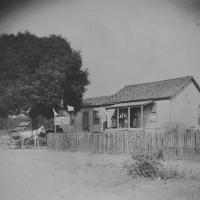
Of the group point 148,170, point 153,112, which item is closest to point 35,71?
point 153,112

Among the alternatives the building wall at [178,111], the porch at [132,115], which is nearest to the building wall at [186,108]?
the building wall at [178,111]

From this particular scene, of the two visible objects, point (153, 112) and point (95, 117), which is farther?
point (95, 117)

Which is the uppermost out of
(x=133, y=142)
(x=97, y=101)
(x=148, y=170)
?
(x=97, y=101)

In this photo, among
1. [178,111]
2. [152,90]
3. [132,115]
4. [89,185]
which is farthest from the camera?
[132,115]

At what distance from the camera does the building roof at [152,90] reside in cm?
2592

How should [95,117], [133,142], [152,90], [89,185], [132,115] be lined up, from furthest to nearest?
[95,117], [132,115], [152,90], [133,142], [89,185]

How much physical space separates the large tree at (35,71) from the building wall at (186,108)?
28.9ft

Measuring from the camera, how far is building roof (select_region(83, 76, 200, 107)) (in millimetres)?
Result: 25922

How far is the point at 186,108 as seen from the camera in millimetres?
26312

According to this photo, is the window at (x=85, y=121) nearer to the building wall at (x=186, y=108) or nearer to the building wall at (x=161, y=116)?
the building wall at (x=161, y=116)

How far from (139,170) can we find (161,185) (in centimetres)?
125

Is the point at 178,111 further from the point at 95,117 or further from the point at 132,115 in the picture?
the point at 95,117

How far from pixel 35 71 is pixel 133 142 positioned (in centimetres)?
1440

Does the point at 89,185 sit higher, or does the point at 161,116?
the point at 161,116
